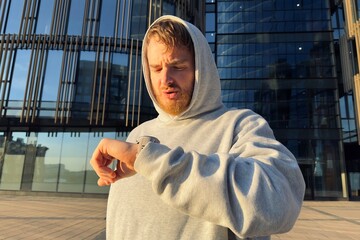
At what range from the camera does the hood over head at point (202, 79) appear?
1.11 m

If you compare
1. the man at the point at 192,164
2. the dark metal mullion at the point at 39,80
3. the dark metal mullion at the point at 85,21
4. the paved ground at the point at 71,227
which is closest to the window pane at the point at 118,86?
the dark metal mullion at the point at 85,21

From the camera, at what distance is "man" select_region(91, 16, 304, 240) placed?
730 millimetres

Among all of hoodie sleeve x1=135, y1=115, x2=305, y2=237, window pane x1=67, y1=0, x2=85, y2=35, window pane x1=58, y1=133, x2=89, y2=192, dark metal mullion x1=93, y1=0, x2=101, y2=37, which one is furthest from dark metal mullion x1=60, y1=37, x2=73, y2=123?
hoodie sleeve x1=135, y1=115, x2=305, y2=237

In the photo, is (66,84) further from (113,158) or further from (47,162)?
(113,158)

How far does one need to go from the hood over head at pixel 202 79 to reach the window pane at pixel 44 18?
17975 mm

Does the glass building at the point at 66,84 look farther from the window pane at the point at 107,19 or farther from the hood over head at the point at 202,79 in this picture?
the hood over head at the point at 202,79

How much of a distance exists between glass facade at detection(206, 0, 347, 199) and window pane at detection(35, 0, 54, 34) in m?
12.3

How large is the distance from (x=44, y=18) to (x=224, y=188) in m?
18.9

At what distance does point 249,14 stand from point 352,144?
12.2m

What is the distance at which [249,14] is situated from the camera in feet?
77.7

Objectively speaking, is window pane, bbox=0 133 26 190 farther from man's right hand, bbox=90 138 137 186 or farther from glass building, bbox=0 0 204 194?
man's right hand, bbox=90 138 137 186

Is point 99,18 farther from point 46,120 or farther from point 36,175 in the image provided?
point 36,175

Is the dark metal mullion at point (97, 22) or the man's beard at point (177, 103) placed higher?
the dark metal mullion at point (97, 22)

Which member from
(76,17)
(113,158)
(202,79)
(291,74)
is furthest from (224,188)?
(291,74)
